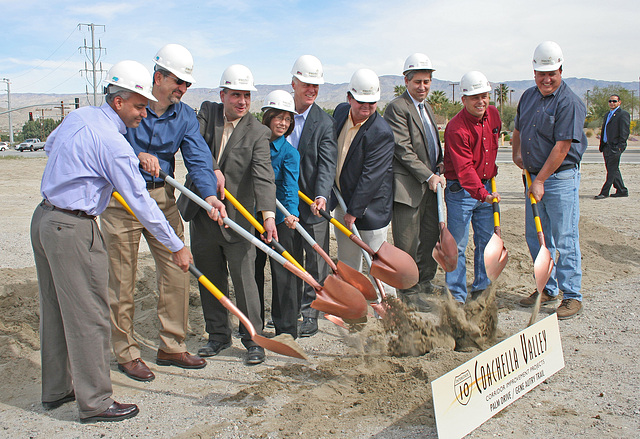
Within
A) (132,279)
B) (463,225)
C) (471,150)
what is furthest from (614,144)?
(132,279)

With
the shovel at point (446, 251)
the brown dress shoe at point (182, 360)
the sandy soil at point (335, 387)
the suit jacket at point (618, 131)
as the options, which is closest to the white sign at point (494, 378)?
the sandy soil at point (335, 387)

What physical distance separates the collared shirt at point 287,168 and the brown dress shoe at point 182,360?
139cm

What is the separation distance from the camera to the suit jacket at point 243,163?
4270 mm

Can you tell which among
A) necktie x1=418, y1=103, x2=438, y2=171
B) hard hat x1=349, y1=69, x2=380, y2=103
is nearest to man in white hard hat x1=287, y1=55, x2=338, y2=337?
hard hat x1=349, y1=69, x2=380, y2=103

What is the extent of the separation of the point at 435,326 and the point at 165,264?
7.05 feet

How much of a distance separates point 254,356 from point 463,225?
7.52ft

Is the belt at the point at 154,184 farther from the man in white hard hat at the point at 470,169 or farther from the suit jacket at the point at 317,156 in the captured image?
the man in white hard hat at the point at 470,169

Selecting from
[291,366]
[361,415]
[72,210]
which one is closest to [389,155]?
→ [291,366]

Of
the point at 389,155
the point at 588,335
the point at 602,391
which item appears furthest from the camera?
the point at 389,155

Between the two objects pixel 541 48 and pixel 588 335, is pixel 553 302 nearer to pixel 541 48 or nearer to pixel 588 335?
pixel 588 335

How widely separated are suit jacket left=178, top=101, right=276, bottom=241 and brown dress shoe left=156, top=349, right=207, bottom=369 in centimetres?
95

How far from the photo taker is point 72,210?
3.27 metres

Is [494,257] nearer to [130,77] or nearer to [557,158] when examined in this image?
[557,158]

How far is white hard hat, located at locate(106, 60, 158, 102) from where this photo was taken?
3.30m
